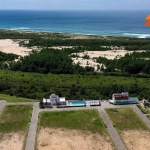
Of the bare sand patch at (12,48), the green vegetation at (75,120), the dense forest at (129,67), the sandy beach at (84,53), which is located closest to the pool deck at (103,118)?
the green vegetation at (75,120)

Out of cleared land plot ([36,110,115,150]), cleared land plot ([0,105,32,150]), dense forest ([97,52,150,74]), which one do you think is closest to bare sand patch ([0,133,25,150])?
cleared land plot ([0,105,32,150])

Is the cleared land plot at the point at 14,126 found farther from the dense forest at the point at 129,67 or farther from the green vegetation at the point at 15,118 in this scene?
the dense forest at the point at 129,67

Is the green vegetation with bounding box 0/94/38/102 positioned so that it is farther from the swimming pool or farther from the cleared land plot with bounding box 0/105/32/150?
the swimming pool

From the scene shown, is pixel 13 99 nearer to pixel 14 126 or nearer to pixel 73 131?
pixel 14 126

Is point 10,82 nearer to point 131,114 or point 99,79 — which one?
point 99,79

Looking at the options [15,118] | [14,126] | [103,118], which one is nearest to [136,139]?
[103,118]
